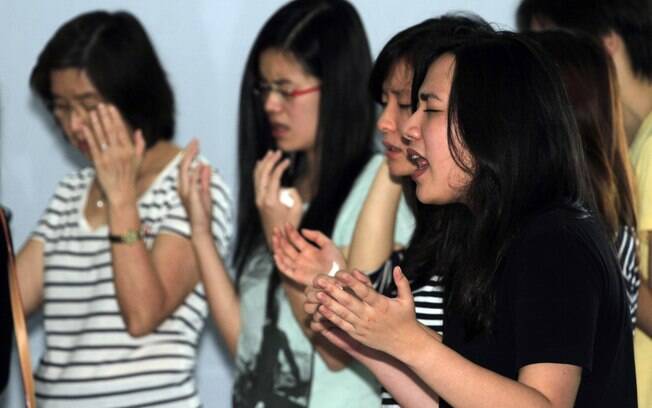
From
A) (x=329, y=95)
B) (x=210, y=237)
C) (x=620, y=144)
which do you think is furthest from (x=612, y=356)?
(x=210, y=237)

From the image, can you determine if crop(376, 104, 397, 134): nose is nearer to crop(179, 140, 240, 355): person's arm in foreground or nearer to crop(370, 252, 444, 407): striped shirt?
crop(370, 252, 444, 407): striped shirt

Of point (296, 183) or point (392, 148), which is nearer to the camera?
point (392, 148)

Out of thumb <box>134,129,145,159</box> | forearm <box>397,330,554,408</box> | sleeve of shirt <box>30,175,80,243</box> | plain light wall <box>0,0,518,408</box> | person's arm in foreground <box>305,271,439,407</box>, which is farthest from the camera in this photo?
plain light wall <box>0,0,518,408</box>

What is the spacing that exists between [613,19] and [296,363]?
0.87 m

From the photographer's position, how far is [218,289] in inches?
93.3

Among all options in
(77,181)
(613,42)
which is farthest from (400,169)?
(77,181)

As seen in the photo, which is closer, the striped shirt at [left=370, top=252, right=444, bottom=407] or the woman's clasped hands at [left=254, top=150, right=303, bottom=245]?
the striped shirt at [left=370, top=252, right=444, bottom=407]

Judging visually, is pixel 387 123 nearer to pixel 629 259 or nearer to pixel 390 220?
pixel 390 220

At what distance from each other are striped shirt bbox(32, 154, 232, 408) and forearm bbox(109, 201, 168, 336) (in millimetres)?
44

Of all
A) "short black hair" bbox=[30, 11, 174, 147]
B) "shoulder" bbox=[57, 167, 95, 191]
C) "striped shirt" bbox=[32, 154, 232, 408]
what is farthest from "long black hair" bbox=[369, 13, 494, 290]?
"shoulder" bbox=[57, 167, 95, 191]

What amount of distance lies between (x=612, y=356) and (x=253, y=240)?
997mm

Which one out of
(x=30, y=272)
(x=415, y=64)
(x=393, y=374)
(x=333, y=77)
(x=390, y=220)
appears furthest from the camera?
(x=30, y=272)

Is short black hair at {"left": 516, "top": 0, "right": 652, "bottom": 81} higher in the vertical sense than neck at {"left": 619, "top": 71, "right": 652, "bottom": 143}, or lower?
higher

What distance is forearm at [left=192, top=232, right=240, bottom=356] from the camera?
93.3 inches
